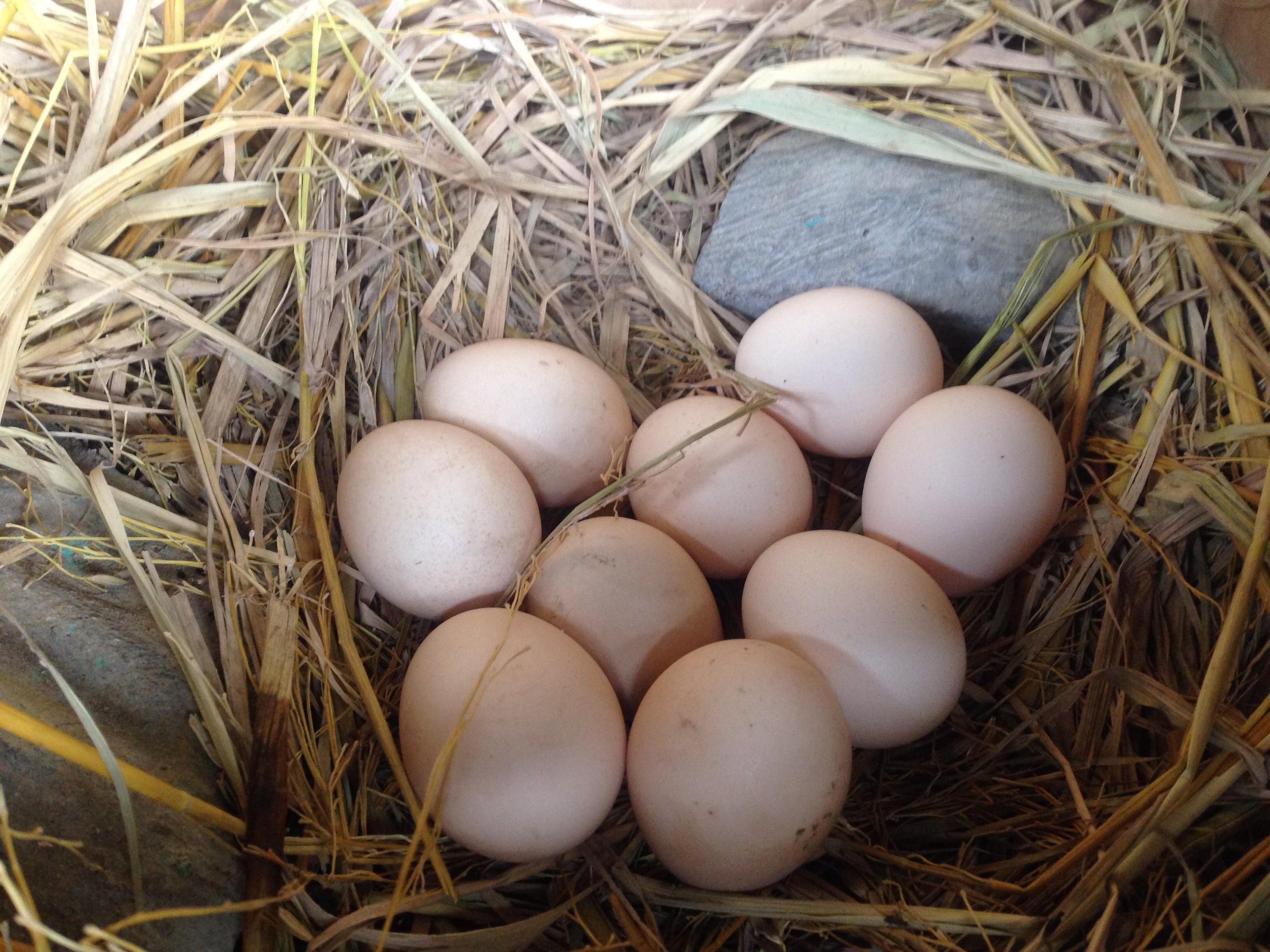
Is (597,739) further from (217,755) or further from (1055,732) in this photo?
(1055,732)

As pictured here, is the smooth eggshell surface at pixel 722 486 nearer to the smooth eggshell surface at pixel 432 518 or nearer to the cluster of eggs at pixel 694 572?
the cluster of eggs at pixel 694 572

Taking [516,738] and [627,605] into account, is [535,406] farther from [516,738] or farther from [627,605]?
[516,738]

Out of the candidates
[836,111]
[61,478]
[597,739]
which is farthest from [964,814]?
[61,478]

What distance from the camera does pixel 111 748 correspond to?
0.89m

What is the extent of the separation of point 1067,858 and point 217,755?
35.7 inches

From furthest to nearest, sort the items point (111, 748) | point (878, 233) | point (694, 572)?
point (878, 233) < point (694, 572) < point (111, 748)

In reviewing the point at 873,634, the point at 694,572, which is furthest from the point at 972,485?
the point at 694,572

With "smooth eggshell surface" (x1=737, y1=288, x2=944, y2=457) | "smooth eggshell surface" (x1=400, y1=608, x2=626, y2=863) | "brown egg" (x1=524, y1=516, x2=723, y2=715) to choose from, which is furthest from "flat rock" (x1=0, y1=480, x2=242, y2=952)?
"smooth eggshell surface" (x1=737, y1=288, x2=944, y2=457)

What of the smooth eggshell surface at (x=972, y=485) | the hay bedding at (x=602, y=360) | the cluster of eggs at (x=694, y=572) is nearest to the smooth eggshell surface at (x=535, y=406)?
the cluster of eggs at (x=694, y=572)

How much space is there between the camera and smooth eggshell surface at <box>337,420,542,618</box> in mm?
1088

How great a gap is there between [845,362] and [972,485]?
9.8 inches

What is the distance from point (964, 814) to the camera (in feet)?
3.40

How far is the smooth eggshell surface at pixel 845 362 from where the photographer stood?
3.98 feet

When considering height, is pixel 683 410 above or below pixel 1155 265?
below
